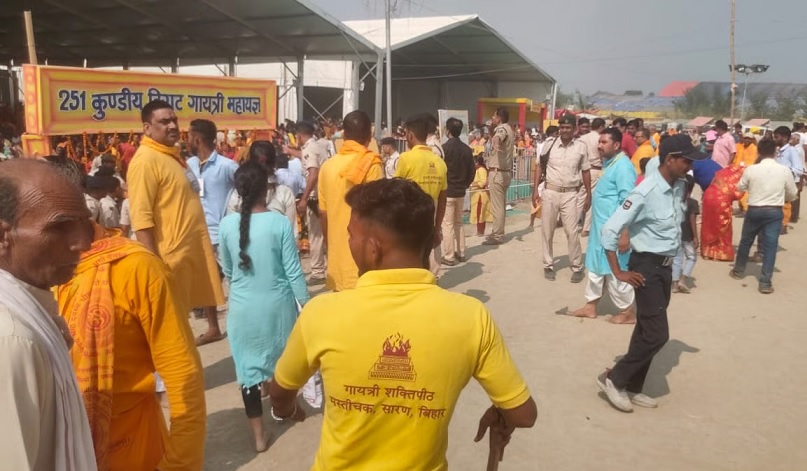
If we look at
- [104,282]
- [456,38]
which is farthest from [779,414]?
[456,38]

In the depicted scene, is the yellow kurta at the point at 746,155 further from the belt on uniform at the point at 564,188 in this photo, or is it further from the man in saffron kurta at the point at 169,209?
the man in saffron kurta at the point at 169,209

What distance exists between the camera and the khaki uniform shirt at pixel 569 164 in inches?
288

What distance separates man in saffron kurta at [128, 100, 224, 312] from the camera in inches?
153

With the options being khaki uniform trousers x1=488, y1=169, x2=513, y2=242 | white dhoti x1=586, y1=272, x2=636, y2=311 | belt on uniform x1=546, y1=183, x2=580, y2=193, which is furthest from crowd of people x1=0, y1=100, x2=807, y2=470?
khaki uniform trousers x1=488, y1=169, x2=513, y2=242

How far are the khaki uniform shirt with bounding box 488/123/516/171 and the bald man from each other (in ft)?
27.6

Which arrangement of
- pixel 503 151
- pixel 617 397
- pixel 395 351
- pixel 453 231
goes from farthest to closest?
pixel 503 151 → pixel 453 231 → pixel 617 397 → pixel 395 351

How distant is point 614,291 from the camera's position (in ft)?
19.8

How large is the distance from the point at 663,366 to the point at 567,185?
274 centimetres

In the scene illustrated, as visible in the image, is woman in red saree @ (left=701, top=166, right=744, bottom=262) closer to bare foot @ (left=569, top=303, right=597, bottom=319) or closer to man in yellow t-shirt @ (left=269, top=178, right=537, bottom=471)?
bare foot @ (left=569, top=303, right=597, bottom=319)

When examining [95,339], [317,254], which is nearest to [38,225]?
[95,339]

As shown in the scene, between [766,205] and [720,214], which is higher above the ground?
[766,205]

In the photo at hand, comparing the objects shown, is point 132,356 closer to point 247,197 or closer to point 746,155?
point 247,197

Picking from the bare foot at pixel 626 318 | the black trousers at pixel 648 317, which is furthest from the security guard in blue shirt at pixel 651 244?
the bare foot at pixel 626 318

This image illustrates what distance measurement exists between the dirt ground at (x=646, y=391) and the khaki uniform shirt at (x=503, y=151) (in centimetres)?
264
